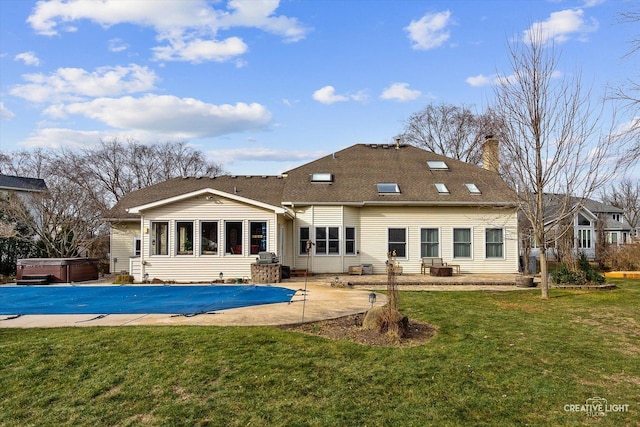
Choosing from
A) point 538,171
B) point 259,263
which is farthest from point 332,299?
point 538,171

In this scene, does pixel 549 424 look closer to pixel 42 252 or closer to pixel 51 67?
pixel 51 67

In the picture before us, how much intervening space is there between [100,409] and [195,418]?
1.10 meters

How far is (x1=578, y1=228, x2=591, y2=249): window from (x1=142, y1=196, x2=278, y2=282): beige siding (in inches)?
1101

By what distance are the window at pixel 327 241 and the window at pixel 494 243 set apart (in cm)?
654

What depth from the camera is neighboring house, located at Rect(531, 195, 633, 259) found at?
24500 mm

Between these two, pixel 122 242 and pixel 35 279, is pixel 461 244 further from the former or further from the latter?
pixel 35 279

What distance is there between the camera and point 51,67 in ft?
51.3

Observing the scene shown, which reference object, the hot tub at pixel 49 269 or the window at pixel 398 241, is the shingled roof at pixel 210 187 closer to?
the hot tub at pixel 49 269

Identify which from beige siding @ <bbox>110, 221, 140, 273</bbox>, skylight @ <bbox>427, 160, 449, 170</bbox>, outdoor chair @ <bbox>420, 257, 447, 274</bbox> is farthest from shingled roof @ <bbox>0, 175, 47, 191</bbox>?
outdoor chair @ <bbox>420, 257, 447, 274</bbox>

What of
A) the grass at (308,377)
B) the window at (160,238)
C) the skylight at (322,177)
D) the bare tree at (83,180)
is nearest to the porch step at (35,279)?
the bare tree at (83,180)

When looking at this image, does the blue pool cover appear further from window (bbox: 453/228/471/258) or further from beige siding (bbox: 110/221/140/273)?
window (bbox: 453/228/471/258)

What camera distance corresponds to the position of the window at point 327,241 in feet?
58.0

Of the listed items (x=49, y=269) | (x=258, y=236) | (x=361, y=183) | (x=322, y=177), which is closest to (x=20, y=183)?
(x=49, y=269)

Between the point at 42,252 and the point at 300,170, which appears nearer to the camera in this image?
the point at 42,252
